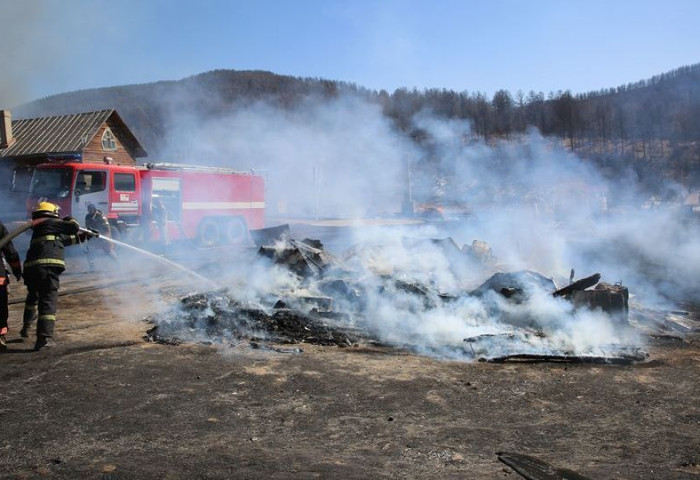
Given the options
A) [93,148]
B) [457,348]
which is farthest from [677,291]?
[93,148]

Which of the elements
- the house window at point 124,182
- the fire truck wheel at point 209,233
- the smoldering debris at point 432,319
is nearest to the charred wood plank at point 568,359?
the smoldering debris at point 432,319

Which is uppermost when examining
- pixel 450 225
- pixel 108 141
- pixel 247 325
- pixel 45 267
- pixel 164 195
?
pixel 108 141

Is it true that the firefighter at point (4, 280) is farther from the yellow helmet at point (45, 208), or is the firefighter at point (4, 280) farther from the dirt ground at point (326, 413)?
the yellow helmet at point (45, 208)

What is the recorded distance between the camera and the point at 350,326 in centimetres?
673

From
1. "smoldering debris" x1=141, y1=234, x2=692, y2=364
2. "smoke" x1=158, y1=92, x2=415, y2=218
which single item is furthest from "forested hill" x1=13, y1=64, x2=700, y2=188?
"smoldering debris" x1=141, y1=234, x2=692, y2=364

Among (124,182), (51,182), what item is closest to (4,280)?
(51,182)

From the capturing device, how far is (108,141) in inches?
1096

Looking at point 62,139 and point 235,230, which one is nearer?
point 235,230

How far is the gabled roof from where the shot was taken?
26.0 m

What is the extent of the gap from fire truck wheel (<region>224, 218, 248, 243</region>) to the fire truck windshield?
5.28 metres

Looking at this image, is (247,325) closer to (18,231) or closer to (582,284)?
(18,231)

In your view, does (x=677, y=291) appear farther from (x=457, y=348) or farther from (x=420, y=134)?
(x=420, y=134)

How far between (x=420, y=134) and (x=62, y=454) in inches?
558

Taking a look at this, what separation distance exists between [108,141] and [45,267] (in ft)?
81.3
